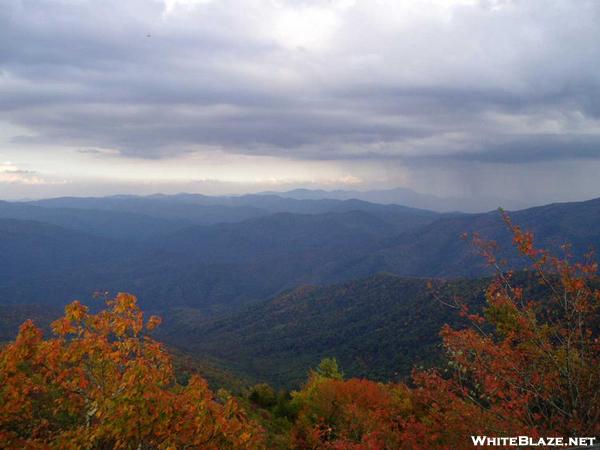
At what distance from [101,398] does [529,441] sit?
11196 millimetres

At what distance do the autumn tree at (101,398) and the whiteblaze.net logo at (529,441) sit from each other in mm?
6556

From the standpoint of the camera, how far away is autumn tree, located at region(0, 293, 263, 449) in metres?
10.7

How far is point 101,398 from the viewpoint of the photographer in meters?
11.4

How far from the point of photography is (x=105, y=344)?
495 inches

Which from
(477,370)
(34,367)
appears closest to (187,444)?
(34,367)

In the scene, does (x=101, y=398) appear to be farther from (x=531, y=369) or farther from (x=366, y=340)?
(x=366, y=340)

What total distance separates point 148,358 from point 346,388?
935 inches

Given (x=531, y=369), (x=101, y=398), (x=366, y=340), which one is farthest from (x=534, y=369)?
(x=366, y=340)

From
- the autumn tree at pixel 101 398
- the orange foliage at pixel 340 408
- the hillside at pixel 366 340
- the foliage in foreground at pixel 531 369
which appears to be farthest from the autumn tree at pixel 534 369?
the hillside at pixel 366 340

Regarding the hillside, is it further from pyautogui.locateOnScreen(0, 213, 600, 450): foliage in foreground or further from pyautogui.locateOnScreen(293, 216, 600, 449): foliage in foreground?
Answer: pyautogui.locateOnScreen(0, 213, 600, 450): foliage in foreground

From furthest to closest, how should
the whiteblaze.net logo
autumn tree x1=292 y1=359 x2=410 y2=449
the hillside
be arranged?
the hillside → autumn tree x1=292 y1=359 x2=410 y2=449 → the whiteblaze.net logo

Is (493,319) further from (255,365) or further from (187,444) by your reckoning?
(255,365)

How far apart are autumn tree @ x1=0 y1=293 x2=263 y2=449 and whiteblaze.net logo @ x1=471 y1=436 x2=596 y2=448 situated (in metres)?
6.56

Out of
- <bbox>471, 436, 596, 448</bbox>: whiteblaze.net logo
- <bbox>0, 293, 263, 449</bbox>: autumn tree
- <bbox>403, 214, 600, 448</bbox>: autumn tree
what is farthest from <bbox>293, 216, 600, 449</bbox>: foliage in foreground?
<bbox>0, 293, 263, 449</bbox>: autumn tree
